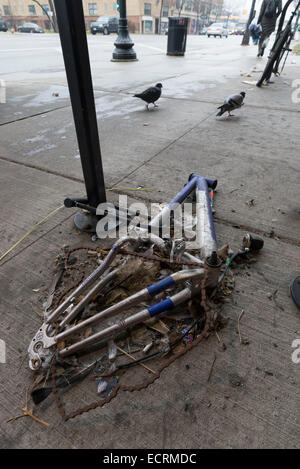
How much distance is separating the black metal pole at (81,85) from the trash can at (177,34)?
13845mm

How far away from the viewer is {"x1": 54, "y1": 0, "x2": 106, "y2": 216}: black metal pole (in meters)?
1.81

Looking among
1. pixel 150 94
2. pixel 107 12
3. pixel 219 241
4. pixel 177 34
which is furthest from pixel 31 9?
pixel 219 241

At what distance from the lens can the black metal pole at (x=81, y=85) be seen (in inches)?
71.4

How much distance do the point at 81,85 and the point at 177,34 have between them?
14919 mm

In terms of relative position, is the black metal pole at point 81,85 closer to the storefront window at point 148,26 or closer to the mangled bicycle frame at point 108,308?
the mangled bicycle frame at point 108,308

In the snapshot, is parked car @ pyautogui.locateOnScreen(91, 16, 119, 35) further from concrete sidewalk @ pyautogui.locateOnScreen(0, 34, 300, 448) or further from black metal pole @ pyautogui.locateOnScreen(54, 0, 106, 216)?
black metal pole @ pyautogui.locateOnScreen(54, 0, 106, 216)

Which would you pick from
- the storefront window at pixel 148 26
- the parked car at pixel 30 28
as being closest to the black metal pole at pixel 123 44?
the parked car at pixel 30 28

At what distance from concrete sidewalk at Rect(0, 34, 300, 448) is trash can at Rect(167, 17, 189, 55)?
9.59 meters

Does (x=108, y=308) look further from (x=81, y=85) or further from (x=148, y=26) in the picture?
(x=148, y=26)

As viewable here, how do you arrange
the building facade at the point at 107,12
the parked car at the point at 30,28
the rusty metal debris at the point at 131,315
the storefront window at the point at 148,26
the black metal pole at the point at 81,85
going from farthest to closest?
the storefront window at the point at 148,26, the building facade at the point at 107,12, the parked car at the point at 30,28, the black metal pole at the point at 81,85, the rusty metal debris at the point at 131,315

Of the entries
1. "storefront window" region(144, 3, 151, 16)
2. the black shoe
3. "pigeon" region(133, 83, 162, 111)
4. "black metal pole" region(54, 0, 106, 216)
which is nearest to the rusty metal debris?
the black shoe

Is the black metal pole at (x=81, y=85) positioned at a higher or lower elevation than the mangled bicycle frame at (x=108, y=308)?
higher

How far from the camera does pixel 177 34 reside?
13797 mm

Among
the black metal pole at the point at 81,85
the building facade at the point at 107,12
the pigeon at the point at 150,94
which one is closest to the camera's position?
the black metal pole at the point at 81,85
